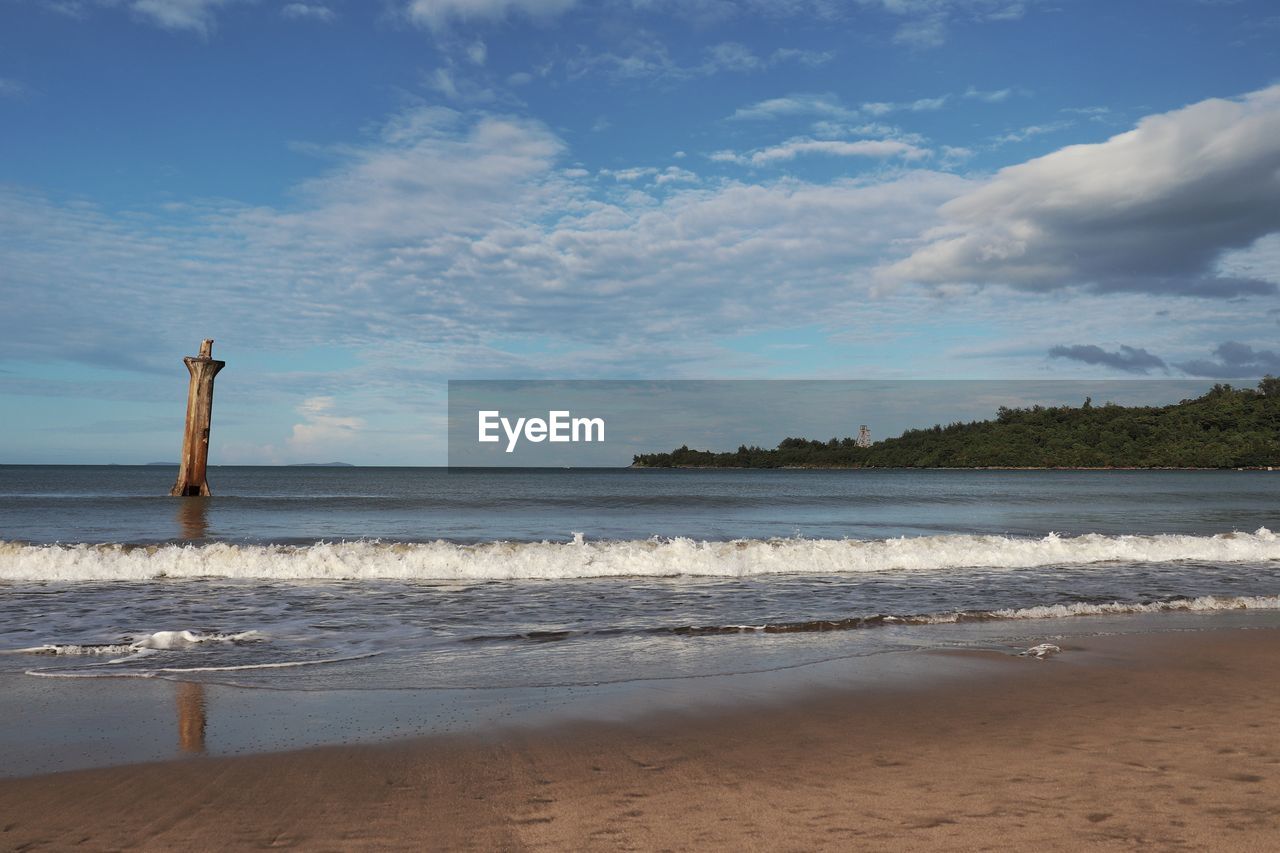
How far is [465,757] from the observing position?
4.89m

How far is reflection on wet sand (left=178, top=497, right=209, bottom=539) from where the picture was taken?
20708mm

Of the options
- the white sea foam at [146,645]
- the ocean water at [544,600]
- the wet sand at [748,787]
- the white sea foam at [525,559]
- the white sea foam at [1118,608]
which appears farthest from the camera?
the white sea foam at [525,559]

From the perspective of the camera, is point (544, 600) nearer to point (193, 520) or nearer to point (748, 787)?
point (748, 787)

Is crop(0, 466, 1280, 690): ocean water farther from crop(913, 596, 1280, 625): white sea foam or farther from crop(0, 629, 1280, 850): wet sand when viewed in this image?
crop(0, 629, 1280, 850): wet sand

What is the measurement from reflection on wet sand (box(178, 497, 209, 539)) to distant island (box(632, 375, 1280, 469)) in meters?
103

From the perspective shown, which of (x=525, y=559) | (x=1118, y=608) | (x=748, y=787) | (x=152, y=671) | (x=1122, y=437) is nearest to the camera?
(x=748, y=787)

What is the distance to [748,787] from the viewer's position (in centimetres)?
439

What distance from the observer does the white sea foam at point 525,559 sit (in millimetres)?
13969

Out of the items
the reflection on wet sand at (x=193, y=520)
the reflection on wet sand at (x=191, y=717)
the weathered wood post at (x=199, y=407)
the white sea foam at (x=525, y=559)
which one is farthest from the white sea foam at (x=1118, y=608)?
the weathered wood post at (x=199, y=407)

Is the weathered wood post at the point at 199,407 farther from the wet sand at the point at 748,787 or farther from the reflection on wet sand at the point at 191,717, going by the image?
the wet sand at the point at 748,787

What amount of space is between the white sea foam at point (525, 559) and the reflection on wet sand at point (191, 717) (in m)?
7.55

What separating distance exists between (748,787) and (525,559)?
10.5 meters

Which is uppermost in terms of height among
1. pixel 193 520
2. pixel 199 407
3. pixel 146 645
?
pixel 199 407

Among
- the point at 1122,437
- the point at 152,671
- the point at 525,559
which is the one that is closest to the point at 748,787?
the point at 152,671
